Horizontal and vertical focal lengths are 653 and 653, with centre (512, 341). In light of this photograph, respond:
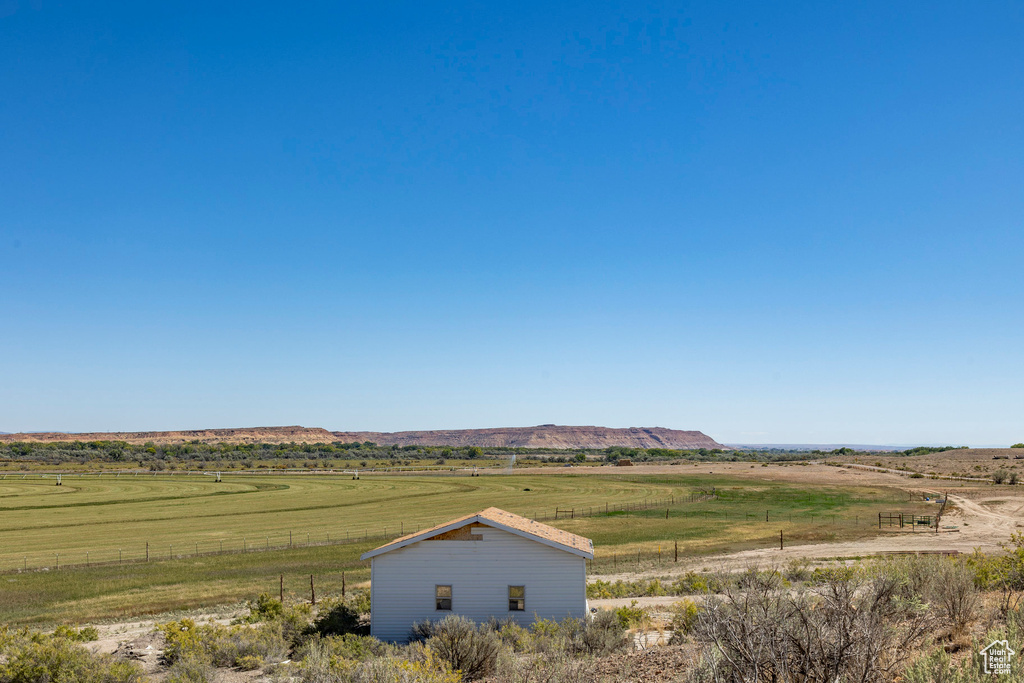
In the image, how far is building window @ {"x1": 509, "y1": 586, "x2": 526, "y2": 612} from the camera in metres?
21.5

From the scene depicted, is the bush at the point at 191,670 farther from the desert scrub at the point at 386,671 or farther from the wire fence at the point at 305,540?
the wire fence at the point at 305,540

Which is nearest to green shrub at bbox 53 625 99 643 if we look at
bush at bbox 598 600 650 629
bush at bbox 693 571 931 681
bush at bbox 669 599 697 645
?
bush at bbox 598 600 650 629

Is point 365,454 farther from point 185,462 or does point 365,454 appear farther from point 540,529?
point 540,529

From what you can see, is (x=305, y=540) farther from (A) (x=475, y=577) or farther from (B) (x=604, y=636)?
(B) (x=604, y=636)

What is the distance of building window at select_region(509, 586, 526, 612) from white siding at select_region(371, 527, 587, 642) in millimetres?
114

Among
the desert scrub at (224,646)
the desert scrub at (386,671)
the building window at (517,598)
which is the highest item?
the desert scrub at (386,671)

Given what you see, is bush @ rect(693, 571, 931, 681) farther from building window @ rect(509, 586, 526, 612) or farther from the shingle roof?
building window @ rect(509, 586, 526, 612)

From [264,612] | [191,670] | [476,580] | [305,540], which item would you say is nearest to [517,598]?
[476,580]

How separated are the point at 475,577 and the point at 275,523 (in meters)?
38.3

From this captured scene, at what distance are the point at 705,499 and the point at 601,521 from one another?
2420 centimetres

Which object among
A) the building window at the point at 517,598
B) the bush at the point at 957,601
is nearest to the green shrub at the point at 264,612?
the building window at the point at 517,598

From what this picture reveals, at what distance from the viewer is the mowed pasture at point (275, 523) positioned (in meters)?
31.4

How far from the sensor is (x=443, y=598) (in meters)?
21.6

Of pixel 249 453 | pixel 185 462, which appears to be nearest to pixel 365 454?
pixel 249 453
